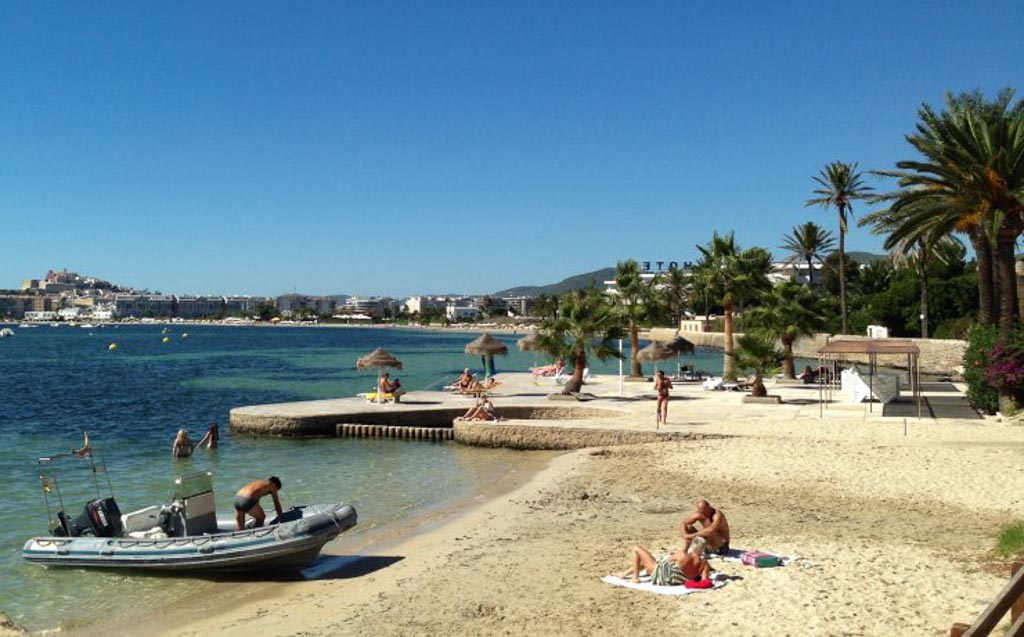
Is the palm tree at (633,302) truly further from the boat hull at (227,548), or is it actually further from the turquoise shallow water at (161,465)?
the boat hull at (227,548)

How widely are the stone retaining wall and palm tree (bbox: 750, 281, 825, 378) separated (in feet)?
44.7

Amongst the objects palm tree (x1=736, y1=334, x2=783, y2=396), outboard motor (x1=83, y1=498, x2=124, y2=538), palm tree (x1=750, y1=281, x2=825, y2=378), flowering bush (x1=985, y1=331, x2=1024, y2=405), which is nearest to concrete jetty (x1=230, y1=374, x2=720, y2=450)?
palm tree (x1=736, y1=334, x2=783, y2=396)

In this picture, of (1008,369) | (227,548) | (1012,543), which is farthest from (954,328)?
(227,548)

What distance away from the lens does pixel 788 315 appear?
35906 millimetres

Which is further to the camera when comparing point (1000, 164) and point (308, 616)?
point (1000, 164)

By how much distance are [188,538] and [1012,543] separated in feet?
36.8

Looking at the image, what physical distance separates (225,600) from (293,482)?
28.5 ft

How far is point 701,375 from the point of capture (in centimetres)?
3900

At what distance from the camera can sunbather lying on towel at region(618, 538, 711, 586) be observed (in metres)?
9.96

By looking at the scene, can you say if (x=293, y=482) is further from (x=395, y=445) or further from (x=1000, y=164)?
(x=1000, y=164)

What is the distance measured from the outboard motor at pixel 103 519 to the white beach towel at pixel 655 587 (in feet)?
26.3

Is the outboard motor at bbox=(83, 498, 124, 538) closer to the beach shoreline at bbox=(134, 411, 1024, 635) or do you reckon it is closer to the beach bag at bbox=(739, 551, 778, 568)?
the beach shoreline at bbox=(134, 411, 1024, 635)

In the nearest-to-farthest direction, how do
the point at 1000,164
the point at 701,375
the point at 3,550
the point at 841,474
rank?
1. the point at 3,550
2. the point at 841,474
3. the point at 1000,164
4. the point at 701,375

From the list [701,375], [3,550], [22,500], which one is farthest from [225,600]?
[701,375]
